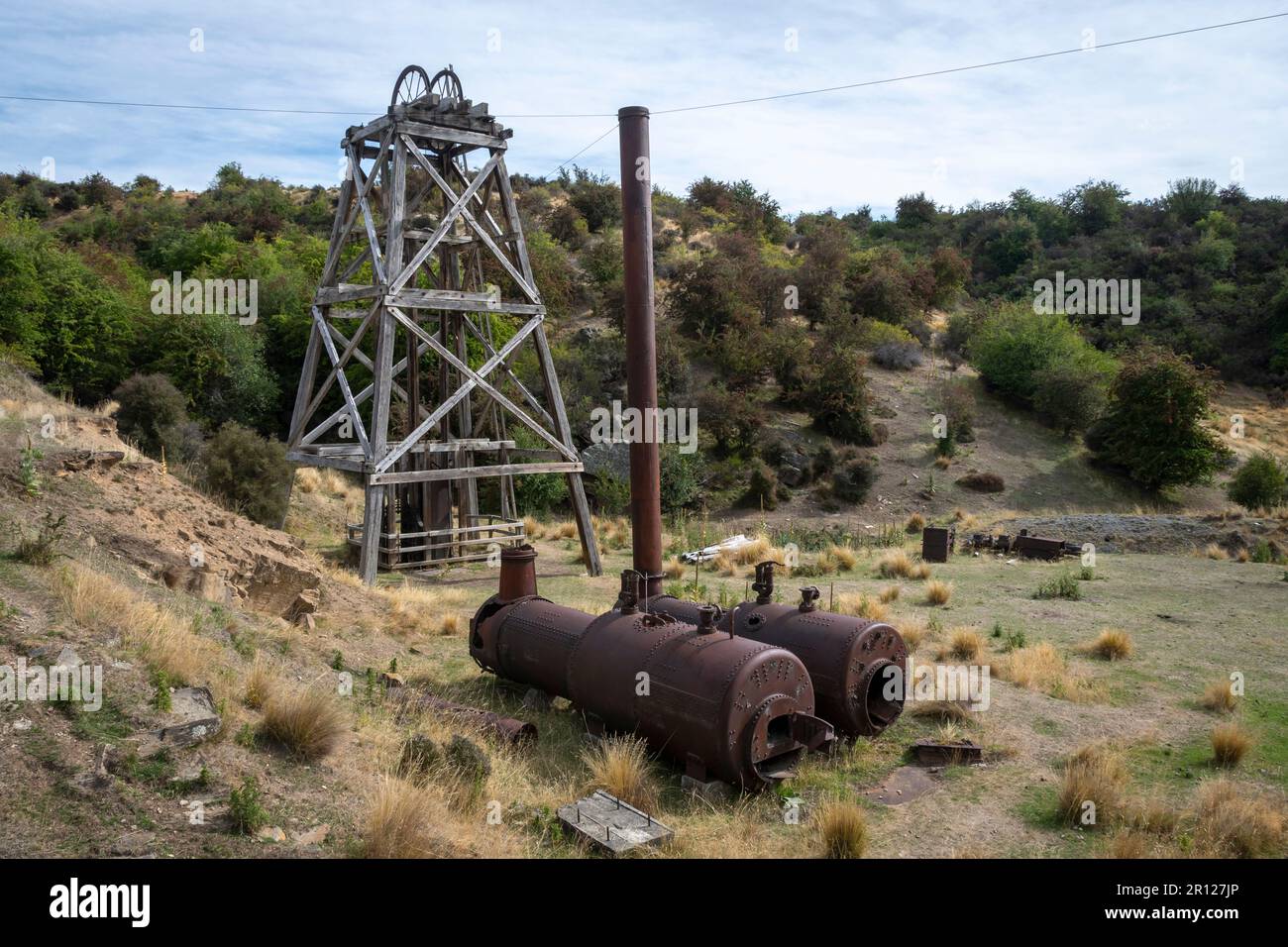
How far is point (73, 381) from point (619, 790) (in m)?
21.6

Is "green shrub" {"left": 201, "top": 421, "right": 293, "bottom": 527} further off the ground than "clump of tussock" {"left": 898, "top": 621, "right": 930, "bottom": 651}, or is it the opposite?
"green shrub" {"left": 201, "top": 421, "right": 293, "bottom": 527}

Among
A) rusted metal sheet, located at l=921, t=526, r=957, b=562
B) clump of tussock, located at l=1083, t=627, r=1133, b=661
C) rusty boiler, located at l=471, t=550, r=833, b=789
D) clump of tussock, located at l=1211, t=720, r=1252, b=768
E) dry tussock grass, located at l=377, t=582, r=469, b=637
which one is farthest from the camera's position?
rusted metal sheet, located at l=921, t=526, r=957, b=562

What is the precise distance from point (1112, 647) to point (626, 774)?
7.41 m

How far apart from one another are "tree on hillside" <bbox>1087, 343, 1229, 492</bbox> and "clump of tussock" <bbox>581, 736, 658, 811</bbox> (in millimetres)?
28029

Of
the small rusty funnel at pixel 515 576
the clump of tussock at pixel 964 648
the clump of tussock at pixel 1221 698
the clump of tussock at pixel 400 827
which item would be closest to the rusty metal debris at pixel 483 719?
the small rusty funnel at pixel 515 576

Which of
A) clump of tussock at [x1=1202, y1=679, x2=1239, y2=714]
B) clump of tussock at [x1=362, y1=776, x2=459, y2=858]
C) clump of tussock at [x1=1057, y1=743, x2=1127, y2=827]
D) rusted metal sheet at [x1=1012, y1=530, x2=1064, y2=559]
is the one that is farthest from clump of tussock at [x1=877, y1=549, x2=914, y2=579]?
clump of tussock at [x1=362, y1=776, x2=459, y2=858]

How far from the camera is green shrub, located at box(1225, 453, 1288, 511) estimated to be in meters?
24.4

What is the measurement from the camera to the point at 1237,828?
6.01 m

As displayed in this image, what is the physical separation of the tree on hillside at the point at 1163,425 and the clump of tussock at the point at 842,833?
28043 millimetres

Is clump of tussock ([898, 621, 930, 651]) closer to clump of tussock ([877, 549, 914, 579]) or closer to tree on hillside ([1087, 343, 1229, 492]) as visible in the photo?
clump of tussock ([877, 549, 914, 579])

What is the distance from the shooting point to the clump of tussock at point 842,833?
5949 mm

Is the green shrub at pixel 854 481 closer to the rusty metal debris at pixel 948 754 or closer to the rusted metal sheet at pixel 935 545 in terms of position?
the rusted metal sheet at pixel 935 545
